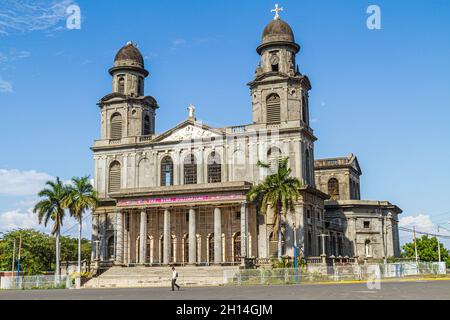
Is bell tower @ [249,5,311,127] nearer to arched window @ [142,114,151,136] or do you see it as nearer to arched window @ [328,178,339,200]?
arched window @ [142,114,151,136]

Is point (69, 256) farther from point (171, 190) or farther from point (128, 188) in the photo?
point (171, 190)

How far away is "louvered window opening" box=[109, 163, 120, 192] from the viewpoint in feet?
207

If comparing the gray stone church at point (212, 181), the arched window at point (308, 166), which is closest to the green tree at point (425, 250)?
the gray stone church at point (212, 181)

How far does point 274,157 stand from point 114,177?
18118 millimetres

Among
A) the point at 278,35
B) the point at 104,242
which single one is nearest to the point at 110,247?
the point at 104,242

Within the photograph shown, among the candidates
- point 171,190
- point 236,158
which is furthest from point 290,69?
point 171,190

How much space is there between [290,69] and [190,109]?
11.1 metres

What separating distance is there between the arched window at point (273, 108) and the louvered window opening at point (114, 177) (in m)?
17.5

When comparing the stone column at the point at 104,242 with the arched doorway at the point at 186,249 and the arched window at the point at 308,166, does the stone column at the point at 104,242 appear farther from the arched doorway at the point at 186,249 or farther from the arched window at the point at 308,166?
the arched window at the point at 308,166

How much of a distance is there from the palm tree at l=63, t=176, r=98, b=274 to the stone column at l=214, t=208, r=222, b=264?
12606mm

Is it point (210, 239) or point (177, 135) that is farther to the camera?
point (177, 135)

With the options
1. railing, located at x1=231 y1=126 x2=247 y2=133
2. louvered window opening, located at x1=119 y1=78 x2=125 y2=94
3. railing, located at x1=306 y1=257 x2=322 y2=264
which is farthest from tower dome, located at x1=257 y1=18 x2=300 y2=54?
railing, located at x1=306 y1=257 x2=322 y2=264

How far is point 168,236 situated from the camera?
56.1 meters

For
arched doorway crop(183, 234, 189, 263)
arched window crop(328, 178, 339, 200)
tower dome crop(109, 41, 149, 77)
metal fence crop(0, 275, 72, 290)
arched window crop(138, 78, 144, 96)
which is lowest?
metal fence crop(0, 275, 72, 290)
